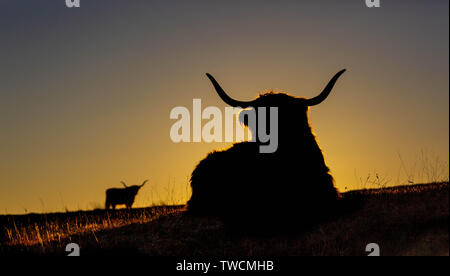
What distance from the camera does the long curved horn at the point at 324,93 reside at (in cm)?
946

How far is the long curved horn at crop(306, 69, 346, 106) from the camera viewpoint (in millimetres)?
9461

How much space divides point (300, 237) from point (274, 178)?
1.09 meters

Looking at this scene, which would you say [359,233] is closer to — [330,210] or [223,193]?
[330,210]

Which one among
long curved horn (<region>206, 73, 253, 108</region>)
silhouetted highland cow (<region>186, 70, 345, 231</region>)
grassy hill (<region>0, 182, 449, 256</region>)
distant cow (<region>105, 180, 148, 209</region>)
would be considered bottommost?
distant cow (<region>105, 180, 148, 209</region>)

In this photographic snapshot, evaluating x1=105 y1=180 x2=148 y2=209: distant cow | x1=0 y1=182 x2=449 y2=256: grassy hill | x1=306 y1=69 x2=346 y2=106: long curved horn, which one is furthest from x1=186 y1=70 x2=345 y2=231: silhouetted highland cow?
x1=105 y1=180 x2=148 y2=209: distant cow

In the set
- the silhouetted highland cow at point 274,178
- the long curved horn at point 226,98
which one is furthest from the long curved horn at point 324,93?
the long curved horn at point 226,98

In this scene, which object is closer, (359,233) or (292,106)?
(359,233)

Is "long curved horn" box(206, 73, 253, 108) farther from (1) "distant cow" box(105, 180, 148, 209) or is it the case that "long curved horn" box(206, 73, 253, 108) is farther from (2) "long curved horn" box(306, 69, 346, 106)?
(1) "distant cow" box(105, 180, 148, 209)

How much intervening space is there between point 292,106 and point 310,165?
990 mm

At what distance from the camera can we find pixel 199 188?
981cm

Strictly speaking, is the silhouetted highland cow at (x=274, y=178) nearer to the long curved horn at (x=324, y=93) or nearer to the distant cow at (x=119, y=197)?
the long curved horn at (x=324, y=93)

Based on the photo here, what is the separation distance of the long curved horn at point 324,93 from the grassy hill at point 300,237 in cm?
161
